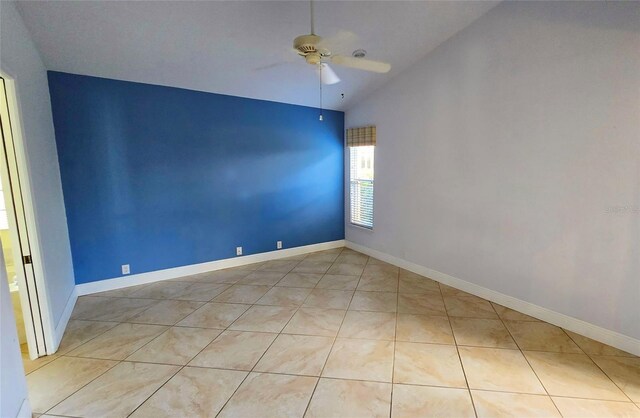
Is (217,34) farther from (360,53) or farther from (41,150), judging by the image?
(41,150)

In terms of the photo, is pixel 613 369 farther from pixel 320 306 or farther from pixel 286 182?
pixel 286 182

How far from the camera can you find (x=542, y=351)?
2.37 meters

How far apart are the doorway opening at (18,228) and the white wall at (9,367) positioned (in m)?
0.58

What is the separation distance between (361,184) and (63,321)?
414cm

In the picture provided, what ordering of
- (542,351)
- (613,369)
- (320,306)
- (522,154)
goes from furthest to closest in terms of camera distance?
1. (320,306)
2. (522,154)
3. (542,351)
4. (613,369)

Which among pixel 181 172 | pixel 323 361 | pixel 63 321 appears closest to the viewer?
pixel 323 361

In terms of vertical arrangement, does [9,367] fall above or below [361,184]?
below

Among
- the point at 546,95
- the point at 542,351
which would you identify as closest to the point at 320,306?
the point at 542,351

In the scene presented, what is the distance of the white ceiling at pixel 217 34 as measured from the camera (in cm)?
246

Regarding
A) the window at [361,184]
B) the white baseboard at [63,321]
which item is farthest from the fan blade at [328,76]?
the white baseboard at [63,321]

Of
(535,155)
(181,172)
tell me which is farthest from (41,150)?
(535,155)

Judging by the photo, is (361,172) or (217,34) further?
(361,172)

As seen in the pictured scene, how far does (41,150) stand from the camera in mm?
2646

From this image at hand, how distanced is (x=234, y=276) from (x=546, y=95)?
4.04 metres
